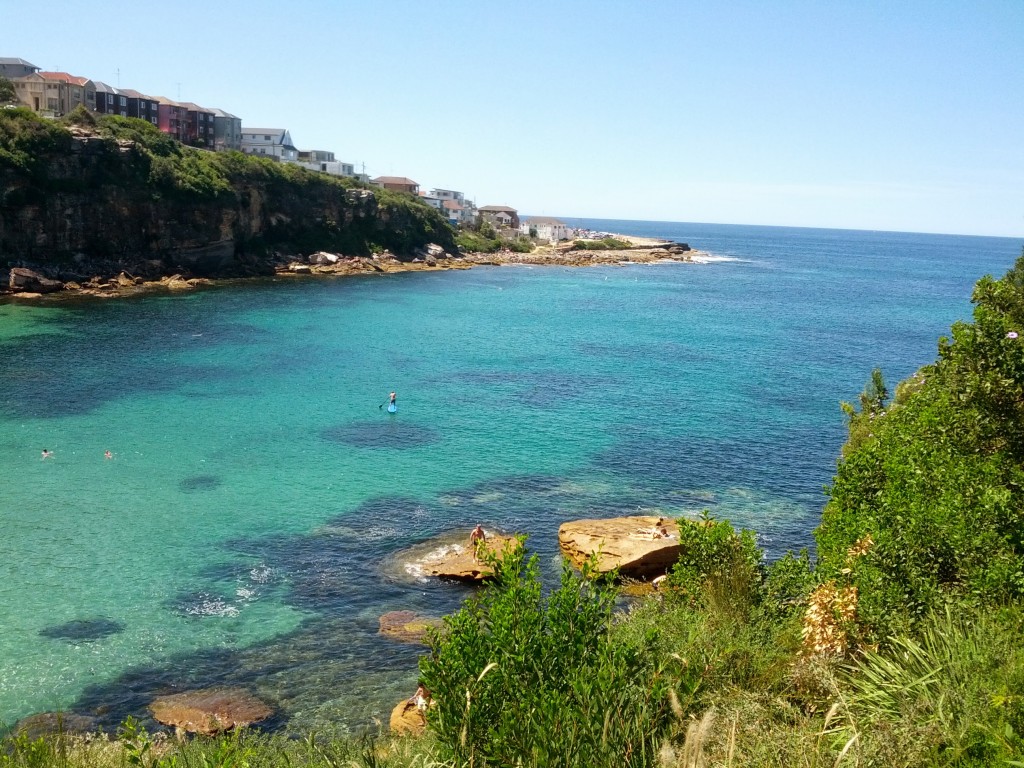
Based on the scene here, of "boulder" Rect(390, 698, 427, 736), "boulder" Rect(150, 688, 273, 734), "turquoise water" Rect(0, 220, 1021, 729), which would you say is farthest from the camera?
"turquoise water" Rect(0, 220, 1021, 729)

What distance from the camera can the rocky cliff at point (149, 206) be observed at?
78.7 meters

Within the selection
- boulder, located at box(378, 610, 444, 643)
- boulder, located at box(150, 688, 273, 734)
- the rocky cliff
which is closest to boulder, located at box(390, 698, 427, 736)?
boulder, located at box(150, 688, 273, 734)

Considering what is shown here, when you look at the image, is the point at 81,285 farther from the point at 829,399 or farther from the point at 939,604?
the point at 939,604

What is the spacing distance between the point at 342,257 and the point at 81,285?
4171 centimetres

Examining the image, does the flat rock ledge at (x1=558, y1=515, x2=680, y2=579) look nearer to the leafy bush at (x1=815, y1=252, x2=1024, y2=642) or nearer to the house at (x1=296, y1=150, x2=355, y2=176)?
the leafy bush at (x1=815, y1=252, x2=1024, y2=642)

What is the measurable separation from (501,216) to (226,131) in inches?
2807

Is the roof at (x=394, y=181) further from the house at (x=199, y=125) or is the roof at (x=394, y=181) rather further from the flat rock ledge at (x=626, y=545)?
the flat rock ledge at (x=626, y=545)

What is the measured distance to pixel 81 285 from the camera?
79.4 meters

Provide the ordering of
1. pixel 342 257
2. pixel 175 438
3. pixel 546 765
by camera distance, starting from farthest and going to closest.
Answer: pixel 342 257, pixel 175 438, pixel 546 765

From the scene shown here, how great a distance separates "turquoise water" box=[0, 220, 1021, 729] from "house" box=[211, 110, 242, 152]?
67491 millimetres

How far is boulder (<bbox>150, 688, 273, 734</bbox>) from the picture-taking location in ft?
62.1

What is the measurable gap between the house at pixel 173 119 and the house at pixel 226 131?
24.6 ft

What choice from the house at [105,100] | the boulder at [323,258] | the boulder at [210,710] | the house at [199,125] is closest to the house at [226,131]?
the house at [199,125]

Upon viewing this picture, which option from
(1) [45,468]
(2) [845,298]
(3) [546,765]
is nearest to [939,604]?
(3) [546,765]
